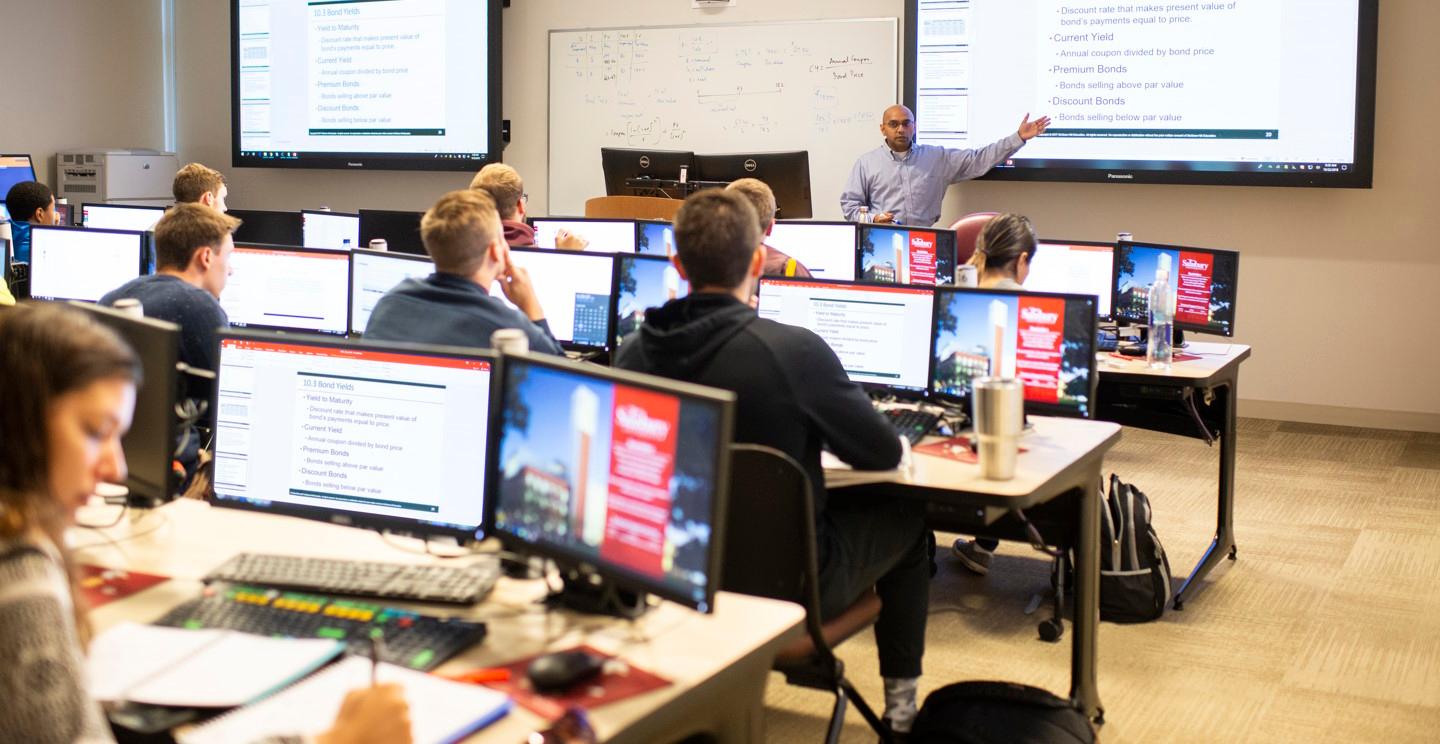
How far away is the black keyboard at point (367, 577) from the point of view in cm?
221

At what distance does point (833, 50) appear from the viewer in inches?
317

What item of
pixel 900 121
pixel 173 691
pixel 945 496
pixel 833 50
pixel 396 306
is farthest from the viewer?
pixel 833 50

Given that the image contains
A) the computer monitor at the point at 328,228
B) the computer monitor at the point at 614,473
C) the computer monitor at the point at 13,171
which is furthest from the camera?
the computer monitor at the point at 13,171

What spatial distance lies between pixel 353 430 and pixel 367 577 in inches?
10.6

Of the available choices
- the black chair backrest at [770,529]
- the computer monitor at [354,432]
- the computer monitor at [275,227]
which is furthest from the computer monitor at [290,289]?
the black chair backrest at [770,529]

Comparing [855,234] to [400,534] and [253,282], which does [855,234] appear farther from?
[400,534]

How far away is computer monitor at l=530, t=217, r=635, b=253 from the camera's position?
5.69 metres

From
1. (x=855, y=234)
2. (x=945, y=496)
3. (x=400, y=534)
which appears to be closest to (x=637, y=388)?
(x=400, y=534)

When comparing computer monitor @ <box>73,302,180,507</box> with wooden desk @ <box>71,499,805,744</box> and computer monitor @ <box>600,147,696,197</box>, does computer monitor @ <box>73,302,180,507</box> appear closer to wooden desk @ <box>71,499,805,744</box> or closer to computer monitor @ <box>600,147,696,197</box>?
wooden desk @ <box>71,499,805,744</box>

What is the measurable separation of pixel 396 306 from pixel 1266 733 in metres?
2.28

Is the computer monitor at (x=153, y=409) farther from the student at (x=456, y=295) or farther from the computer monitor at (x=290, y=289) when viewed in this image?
the computer monitor at (x=290, y=289)

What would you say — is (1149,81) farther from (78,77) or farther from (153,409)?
(78,77)

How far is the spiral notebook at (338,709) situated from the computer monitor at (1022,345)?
2045 millimetres

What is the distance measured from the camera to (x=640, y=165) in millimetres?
6809
